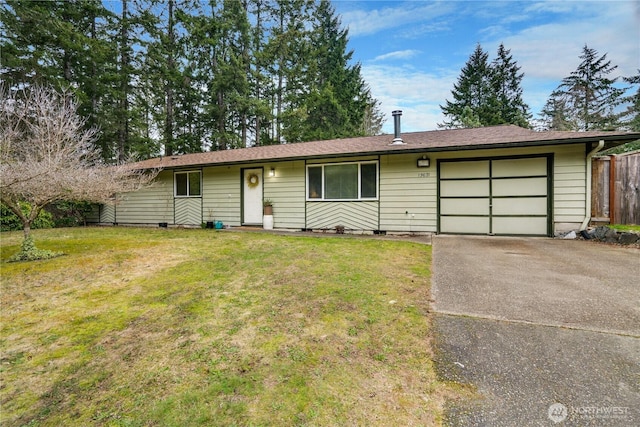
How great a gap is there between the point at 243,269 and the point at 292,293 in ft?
4.42

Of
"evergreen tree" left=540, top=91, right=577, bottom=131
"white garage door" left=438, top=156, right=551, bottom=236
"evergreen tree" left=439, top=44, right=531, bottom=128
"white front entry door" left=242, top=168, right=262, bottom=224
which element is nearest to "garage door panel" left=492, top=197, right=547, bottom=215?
"white garage door" left=438, top=156, right=551, bottom=236

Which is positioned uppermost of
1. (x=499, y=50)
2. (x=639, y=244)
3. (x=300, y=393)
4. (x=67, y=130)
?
(x=499, y=50)

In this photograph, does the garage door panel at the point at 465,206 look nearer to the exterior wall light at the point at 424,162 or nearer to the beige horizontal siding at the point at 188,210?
the exterior wall light at the point at 424,162

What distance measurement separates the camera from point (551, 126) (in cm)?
2419

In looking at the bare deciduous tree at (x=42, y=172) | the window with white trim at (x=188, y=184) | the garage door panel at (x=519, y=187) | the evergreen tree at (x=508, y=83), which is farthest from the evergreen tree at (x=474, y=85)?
the bare deciduous tree at (x=42, y=172)

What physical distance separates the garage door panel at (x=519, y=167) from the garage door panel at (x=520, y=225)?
1.05 meters

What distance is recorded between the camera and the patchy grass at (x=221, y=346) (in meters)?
1.62

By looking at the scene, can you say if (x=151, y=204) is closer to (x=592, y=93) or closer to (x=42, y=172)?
(x=42, y=172)

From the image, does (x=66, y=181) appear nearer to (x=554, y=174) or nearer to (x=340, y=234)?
(x=340, y=234)

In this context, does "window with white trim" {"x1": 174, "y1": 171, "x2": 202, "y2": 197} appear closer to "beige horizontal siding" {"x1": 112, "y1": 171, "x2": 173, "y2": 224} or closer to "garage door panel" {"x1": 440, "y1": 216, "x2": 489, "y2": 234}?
"beige horizontal siding" {"x1": 112, "y1": 171, "x2": 173, "y2": 224}

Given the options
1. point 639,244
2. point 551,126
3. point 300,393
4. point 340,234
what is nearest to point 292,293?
point 300,393

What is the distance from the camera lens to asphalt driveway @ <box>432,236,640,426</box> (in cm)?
152

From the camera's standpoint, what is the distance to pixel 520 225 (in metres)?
6.95

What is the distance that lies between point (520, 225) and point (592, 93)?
74.6ft
